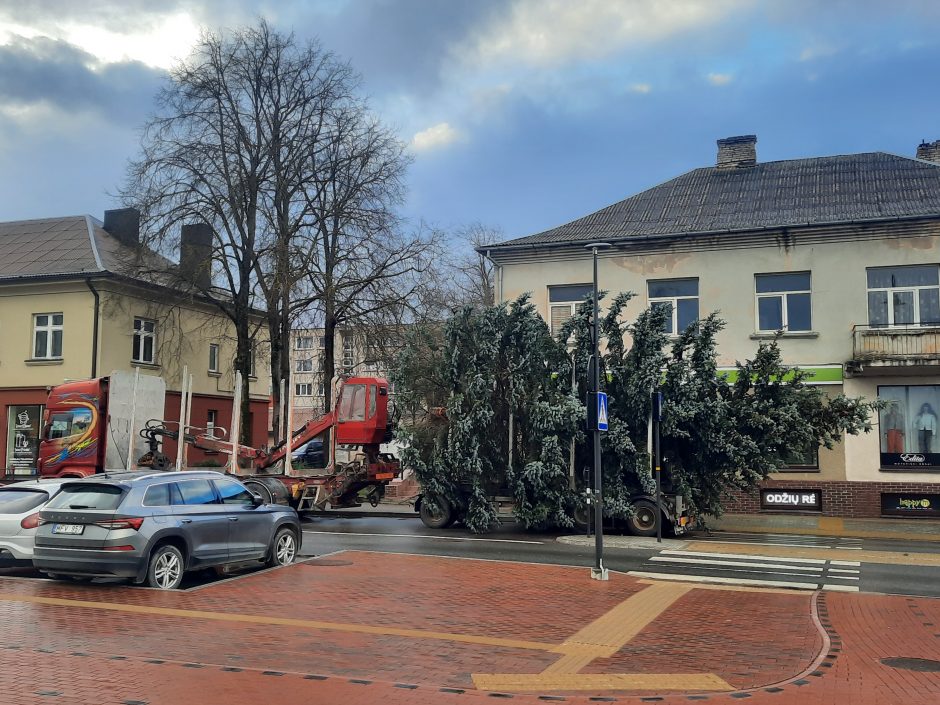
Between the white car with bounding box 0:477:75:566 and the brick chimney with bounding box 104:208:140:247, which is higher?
the brick chimney with bounding box 104:208:140:247

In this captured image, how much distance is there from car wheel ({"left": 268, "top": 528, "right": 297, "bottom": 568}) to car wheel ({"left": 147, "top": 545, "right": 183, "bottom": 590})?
205 cm

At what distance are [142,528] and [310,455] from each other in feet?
38.3

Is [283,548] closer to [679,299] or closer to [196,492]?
[196,492]

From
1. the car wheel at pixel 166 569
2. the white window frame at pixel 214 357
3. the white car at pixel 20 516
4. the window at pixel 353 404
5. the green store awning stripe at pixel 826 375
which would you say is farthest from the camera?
the white window frame at pixel 214 357

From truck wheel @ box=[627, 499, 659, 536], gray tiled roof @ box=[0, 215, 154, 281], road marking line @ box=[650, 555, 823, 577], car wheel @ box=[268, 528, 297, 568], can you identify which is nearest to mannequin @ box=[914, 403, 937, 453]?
truck wheel @ box=[627, 499, 659, 536]

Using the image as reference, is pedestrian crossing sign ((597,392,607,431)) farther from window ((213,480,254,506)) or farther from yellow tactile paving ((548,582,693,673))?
window ((213,480,254,506))

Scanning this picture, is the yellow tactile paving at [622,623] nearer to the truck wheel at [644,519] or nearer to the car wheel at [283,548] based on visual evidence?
the car wheel at [283,548]

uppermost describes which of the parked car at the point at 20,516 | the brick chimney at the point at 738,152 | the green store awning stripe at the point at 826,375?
the brick chimney at the point at 738,152

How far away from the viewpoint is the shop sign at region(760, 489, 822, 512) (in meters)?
25.5

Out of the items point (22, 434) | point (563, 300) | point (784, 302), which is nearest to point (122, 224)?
point (22, 434)

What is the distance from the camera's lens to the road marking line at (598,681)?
24.0 feet

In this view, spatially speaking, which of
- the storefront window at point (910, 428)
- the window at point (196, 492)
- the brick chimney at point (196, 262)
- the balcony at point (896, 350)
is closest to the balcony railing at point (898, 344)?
the balcony at point (896, 350)

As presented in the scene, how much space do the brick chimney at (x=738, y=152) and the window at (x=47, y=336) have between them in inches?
1027

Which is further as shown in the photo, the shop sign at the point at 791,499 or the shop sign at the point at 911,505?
the shop sign at the point at 791,499
